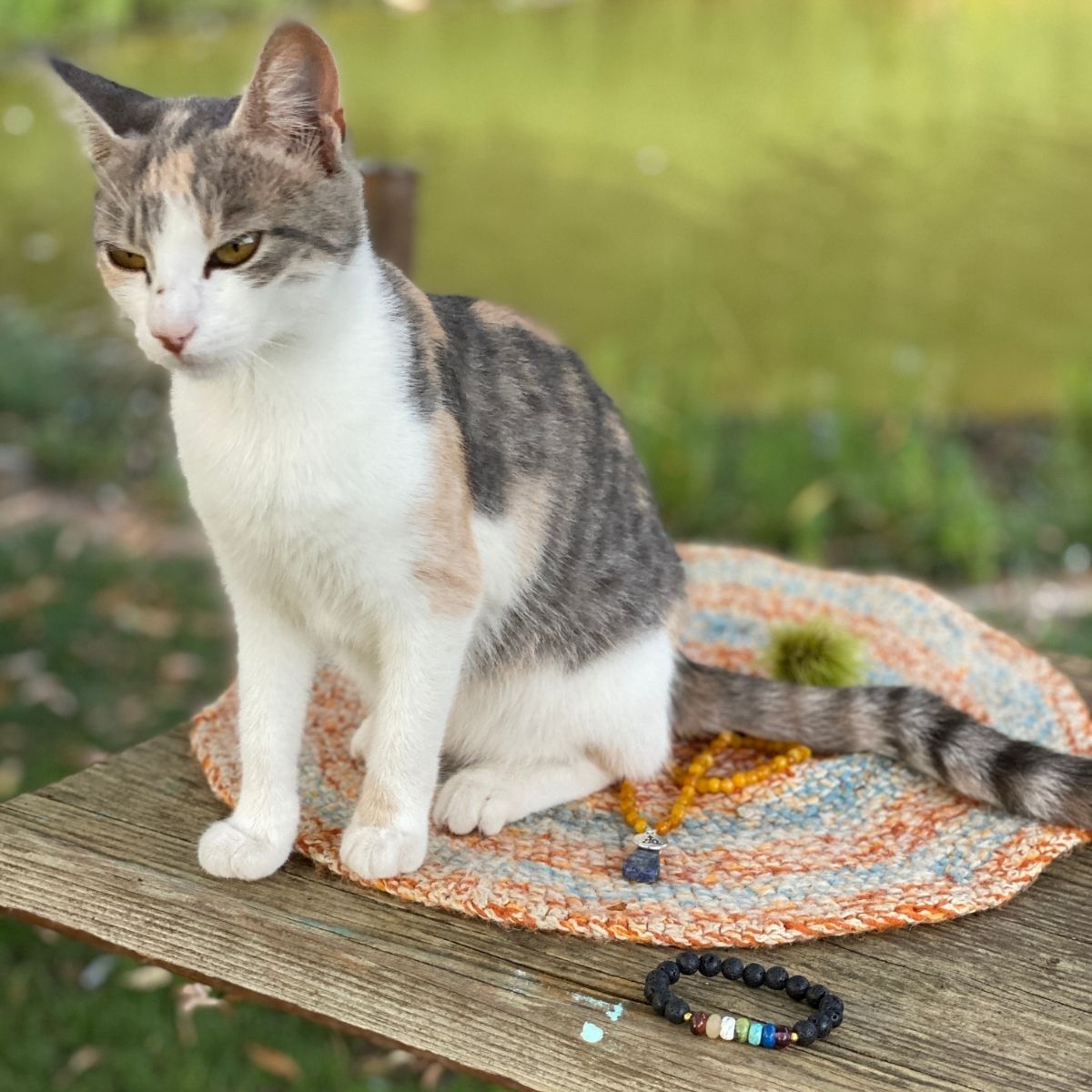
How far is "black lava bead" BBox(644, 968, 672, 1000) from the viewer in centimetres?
109

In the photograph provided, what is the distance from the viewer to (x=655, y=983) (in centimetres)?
109

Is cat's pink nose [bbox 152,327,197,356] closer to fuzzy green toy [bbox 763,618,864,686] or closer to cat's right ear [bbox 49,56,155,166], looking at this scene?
cat's right ear [bbox 49,56,155,166]

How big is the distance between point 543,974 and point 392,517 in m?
0.43

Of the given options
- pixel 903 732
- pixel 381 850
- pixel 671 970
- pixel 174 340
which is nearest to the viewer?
→ pixel 174 340

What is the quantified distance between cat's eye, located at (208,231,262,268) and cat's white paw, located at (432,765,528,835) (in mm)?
624

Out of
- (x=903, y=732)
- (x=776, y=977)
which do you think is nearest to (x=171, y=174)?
(x=776, y=977)

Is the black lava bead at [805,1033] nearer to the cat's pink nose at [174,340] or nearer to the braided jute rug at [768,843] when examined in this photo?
the braided jute rug at [768,843]

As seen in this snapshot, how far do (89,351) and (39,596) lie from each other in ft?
4.01

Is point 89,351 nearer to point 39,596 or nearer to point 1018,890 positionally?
point 39,596

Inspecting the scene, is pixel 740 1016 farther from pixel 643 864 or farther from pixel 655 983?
pixel 643 864

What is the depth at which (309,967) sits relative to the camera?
112 cm

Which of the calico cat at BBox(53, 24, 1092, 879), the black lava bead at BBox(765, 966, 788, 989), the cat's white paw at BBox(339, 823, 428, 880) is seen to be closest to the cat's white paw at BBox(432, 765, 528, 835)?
the calico cat at BBox(53, 24, 1092, 879)

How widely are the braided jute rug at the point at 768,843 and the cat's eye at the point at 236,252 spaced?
58cm

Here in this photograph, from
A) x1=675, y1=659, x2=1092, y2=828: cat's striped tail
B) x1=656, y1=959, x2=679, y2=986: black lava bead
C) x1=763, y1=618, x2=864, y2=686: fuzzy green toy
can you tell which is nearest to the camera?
x1=656, y1=959, x2=679, y2=986: black lava bead
